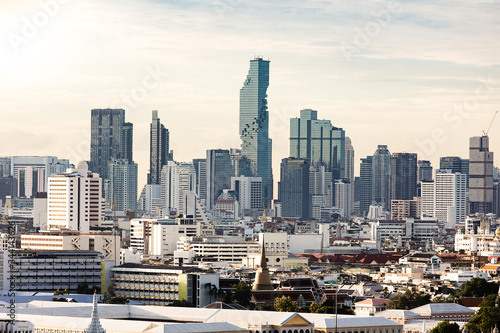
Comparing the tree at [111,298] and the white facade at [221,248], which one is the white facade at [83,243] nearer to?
the tree at [111,298]

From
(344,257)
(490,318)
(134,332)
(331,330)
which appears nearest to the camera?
(134,332)

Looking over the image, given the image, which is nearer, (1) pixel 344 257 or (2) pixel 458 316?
(2) pixel 458 316

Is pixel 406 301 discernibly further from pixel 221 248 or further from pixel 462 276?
pixel 221 248

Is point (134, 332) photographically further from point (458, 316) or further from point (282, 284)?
point (282, 284)

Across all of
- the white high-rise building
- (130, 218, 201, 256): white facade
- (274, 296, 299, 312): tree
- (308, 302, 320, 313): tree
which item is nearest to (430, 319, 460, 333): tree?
(308, 302, 320, 313): tree

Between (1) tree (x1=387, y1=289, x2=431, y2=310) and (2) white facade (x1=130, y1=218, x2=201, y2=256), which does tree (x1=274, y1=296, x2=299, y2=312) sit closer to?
(1) tree (x1=387, y1=289, x2=431, y2=310)

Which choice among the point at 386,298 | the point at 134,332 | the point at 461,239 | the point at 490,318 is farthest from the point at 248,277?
the point at 461,239
